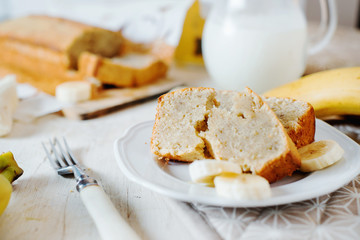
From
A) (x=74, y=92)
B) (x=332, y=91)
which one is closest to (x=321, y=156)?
(x=332, y=91)

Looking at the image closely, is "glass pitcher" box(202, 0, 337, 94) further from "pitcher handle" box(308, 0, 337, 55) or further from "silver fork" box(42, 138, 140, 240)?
"silver fork" box(42, 138, 140, 240)

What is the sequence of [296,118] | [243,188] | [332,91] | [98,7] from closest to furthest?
[243,188] → [296,118] → [332,91] → [98,7]

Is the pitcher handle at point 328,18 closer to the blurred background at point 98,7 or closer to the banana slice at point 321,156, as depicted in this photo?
the blurred background at point 98,7

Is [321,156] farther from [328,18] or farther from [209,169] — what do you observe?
[328,18]

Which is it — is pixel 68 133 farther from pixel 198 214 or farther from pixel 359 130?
pixel 359 130

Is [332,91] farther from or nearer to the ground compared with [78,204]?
farther from the ground

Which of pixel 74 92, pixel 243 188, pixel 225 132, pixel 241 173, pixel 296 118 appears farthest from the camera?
pixel 74 92
